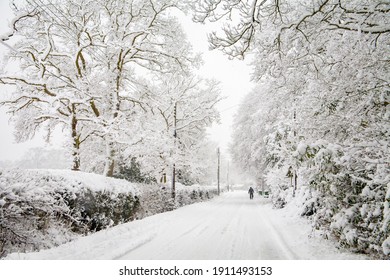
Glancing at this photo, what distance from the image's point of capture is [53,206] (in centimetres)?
524

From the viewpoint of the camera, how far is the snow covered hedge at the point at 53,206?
4305 millimetres

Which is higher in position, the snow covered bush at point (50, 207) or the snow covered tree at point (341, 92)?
the snow covered tree at point (341, 92)

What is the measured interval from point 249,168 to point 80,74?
16.7 m

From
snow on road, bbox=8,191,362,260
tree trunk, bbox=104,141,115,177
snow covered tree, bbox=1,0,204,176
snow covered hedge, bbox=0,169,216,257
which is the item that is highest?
snow covered tree, bbox=1,0,204,176

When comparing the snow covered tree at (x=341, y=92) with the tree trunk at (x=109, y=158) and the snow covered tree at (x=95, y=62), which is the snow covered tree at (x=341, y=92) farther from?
the tree trunk at (x=109, y=158)

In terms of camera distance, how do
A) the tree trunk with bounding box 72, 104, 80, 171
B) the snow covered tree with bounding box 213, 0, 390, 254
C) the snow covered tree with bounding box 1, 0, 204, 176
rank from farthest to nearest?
the tree trunk with bounding box 72, 104, 80, 171 → the snow covered tree with bounding box 1, 0, 204, 176 → the snow covered tree with bounding box 213, 0, 390, 254

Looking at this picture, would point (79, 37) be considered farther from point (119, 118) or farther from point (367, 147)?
point (367, 147)

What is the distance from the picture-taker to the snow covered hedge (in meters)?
4.30

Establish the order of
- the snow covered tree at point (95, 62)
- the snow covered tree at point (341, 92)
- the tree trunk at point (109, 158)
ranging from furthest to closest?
A: 1. the tree trunk at point (109, 158)
2. the snow covered tree at point (95, 62)
3. the snow covered tree at point (341, 92)

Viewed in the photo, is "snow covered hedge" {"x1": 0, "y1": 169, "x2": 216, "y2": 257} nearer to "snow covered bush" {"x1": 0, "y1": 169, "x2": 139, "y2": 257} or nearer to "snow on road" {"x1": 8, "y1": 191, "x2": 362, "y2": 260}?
"snow covered bush" {"x1": 0, "y1": 169, "x2": 139, "y2": 257}

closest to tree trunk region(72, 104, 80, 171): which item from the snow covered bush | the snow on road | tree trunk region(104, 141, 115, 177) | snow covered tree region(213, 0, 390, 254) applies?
tree trunk region(104, 141, 115, 177)

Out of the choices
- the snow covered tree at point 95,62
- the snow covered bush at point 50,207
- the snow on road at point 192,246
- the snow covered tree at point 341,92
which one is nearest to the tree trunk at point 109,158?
the snow covered tree at point 95,62
